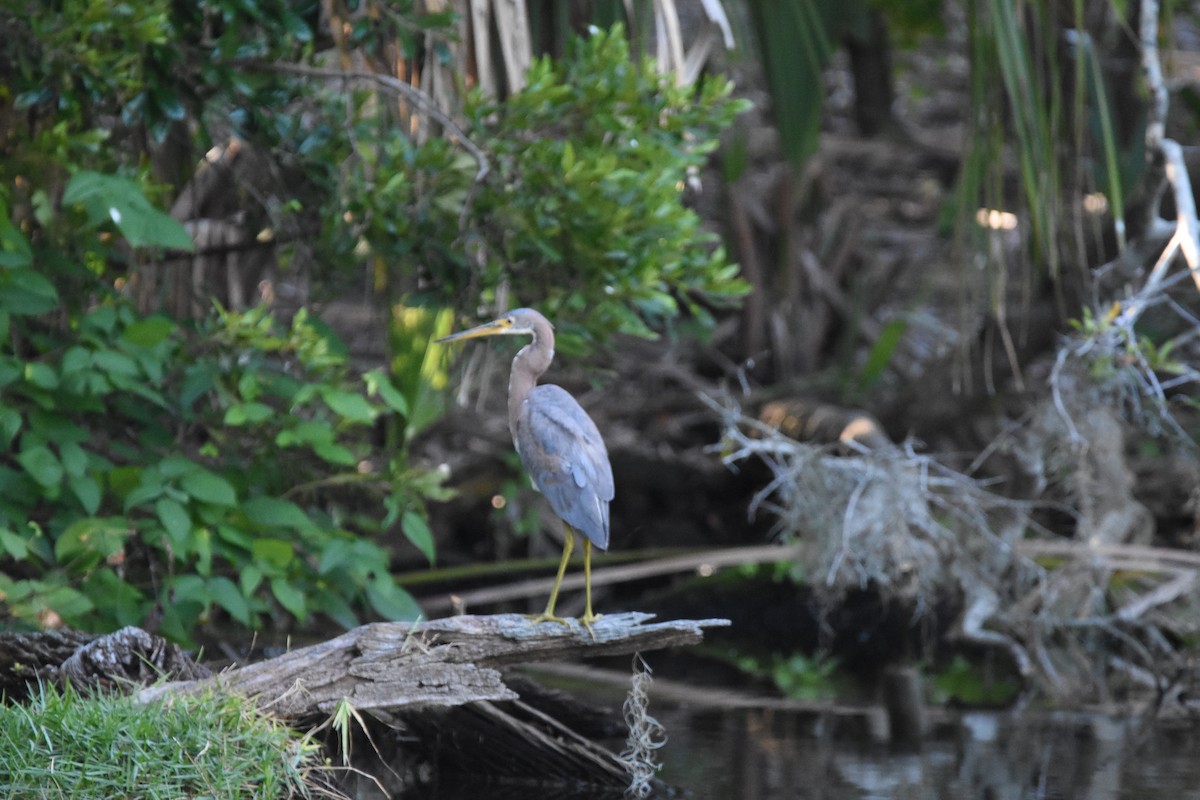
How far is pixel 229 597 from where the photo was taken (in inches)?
155

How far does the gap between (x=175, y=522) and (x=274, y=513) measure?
1.29 ft

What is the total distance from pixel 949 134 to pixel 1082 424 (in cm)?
577

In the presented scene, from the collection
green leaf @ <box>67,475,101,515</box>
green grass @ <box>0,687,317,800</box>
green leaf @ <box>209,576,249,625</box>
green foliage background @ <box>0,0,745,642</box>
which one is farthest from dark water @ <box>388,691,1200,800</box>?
green leaf @ <box>67,475,101,515</box>

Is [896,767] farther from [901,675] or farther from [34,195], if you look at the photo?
[34,195]

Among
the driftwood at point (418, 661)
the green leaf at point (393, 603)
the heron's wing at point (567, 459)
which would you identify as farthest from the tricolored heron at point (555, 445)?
the green leaf at point (393, 603)

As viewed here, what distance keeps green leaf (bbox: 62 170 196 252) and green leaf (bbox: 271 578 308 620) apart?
40.5 inches

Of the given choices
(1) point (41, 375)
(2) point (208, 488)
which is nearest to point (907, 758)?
(2) point (208, 488)

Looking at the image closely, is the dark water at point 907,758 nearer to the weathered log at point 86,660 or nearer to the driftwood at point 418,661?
the driftwood at point 418,661

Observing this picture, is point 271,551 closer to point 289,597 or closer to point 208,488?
point 289,597

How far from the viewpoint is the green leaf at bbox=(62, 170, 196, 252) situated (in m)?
3.77

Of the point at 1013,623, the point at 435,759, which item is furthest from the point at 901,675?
the point at 435,759

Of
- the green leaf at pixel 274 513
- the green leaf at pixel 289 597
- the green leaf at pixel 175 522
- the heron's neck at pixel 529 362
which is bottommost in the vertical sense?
the green leaf at pixel 289 597

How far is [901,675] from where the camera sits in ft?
21.1

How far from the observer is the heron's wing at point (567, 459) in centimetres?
369
